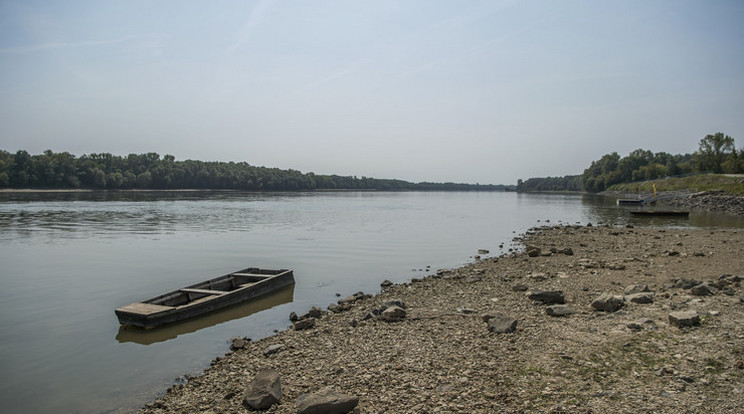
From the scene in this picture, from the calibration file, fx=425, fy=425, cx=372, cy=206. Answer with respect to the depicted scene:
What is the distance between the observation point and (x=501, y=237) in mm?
40250

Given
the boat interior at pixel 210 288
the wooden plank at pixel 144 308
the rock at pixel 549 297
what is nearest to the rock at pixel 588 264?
the rock at pixel 549 297

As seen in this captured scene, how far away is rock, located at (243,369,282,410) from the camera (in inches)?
304

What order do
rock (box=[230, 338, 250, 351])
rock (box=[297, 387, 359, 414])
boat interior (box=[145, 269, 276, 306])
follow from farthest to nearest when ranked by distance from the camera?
boat interior (box=[145, 269, 276, 306])
rock (box=[230, 338, 250, 351])
rock (box=[297, 387, 359, 414])

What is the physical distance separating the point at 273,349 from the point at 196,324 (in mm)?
5285

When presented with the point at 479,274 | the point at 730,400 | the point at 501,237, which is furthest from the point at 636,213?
the point at 730,400

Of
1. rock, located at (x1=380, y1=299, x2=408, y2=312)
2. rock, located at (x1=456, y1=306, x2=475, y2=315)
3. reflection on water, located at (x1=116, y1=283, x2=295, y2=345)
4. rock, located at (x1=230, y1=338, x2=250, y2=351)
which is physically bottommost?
reflection on water, located at (x1=116, y1=283, x2=295, y2=345)

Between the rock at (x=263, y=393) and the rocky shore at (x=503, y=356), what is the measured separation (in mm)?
23

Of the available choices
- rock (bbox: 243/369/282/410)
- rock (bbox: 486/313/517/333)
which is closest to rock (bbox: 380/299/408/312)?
rock (bbox: 486/313/517/333)

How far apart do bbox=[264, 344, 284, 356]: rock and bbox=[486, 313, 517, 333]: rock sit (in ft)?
17.9

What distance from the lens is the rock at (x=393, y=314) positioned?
12.8 meters

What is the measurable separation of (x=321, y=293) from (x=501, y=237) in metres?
25.8

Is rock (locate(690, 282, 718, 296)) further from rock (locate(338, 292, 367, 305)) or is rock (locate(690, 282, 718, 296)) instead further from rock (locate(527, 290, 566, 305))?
rock (locate(338, 292, 367, 305))

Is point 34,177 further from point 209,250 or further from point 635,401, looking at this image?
point 635,401

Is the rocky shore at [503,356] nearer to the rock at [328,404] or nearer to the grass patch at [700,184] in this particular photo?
the rock at [328,404]
